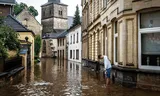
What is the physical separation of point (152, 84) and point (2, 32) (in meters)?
8.00

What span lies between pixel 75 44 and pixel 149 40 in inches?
1466

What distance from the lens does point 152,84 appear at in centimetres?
1126

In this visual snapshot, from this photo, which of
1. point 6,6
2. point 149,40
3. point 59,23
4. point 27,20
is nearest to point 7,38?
point 149,40

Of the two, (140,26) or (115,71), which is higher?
(140,26)

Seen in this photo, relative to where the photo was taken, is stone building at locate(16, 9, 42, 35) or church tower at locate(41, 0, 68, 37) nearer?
stone building at locate(16, 9, 42, 35)

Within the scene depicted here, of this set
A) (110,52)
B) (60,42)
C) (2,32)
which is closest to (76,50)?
(60,42)

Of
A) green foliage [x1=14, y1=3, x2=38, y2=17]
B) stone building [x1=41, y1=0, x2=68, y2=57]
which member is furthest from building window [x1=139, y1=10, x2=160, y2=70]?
stone building [x1=41, y1=0, x2=68, y2=57]

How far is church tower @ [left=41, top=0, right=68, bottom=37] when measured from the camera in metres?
90.1

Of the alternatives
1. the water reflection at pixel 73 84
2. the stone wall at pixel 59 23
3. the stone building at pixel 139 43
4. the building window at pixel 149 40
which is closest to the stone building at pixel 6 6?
the water reflection at pixel 73 84

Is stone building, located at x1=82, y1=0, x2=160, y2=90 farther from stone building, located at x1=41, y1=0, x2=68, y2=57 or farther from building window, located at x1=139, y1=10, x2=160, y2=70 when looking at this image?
stone building, located at x1=41, y1=0, x2=68, y2=57

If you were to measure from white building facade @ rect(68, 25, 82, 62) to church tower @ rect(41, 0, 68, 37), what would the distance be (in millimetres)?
34898

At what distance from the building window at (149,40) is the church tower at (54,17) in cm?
7704

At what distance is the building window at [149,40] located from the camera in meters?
11.6

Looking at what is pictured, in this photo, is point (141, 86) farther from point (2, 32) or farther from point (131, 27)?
point (2, 32)
